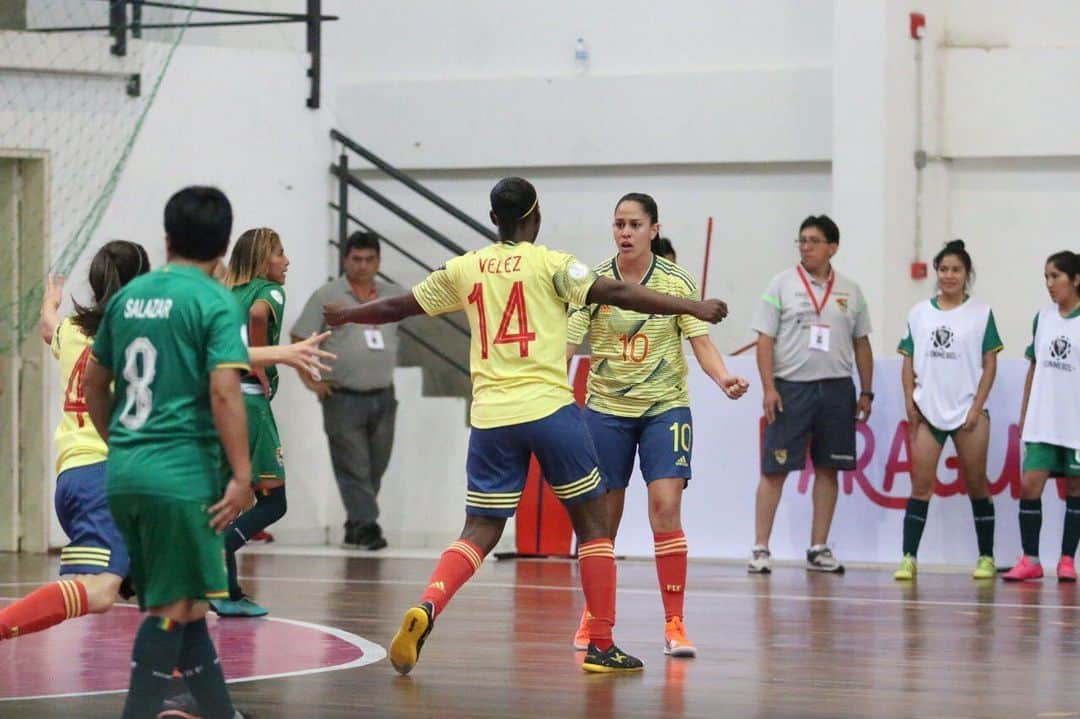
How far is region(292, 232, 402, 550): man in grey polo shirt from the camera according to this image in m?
12.6

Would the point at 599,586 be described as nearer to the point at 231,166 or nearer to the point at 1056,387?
the point at 1056,387

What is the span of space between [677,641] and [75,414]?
2.51 meters

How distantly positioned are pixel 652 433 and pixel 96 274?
2397 mm

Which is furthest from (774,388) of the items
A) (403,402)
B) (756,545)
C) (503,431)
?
(503,431)

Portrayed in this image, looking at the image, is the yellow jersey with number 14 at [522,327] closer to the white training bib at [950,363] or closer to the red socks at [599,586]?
the red socks at [599,586]

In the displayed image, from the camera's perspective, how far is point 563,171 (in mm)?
14680

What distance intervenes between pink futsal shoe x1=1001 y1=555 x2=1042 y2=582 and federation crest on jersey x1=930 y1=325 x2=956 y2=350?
139cm

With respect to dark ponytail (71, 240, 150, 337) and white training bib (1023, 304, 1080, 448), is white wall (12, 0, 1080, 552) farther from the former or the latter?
dark ponytail (71, 240, 150, 337)

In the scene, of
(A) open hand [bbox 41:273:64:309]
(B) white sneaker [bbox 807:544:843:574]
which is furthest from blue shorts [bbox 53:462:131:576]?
(B) white sneaker [bbox 807:544:843:574]

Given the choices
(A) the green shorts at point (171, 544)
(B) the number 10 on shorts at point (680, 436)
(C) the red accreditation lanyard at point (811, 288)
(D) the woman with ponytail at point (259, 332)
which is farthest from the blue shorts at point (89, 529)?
(C) the red accreditation lanyard at point (811, 288)

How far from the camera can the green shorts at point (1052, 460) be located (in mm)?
10672

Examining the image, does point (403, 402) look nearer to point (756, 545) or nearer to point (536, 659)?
point (756, 545)

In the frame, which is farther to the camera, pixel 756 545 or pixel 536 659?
pixel 756 545

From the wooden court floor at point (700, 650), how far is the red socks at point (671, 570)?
0.22 meters
